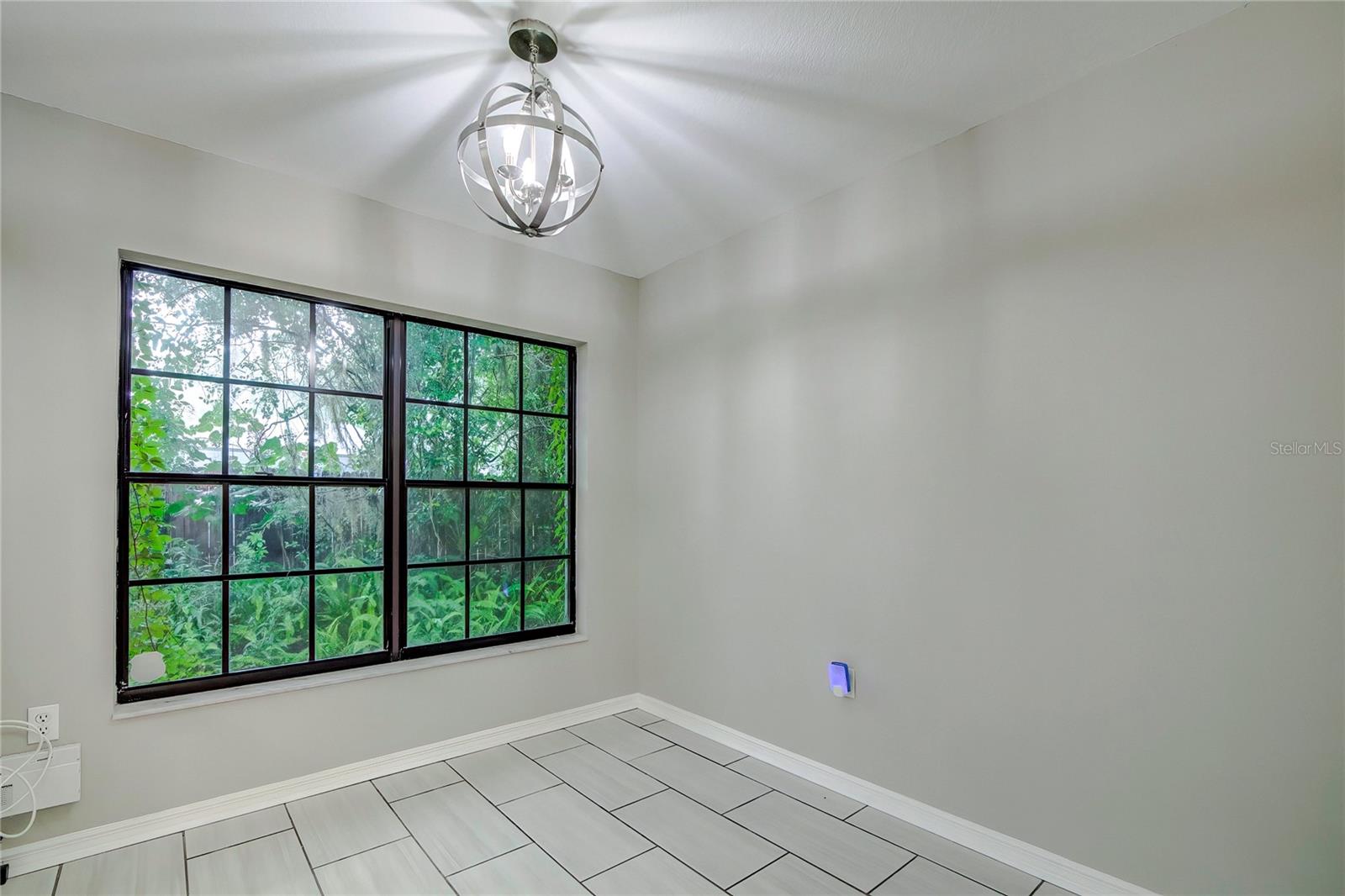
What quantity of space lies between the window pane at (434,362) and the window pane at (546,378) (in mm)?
406

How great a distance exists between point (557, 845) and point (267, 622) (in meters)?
1.54

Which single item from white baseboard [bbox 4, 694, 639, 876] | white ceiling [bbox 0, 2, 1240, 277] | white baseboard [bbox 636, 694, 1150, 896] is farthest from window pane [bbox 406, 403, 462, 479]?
white baseboard [bbox 636, 694, 1150, 896]

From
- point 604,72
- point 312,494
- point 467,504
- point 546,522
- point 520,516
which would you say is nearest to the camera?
point 604,72

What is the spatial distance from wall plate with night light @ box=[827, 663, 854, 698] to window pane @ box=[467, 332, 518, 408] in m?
2.15

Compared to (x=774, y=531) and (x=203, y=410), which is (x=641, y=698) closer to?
(x=774, y=531)

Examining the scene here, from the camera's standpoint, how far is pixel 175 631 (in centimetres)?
258

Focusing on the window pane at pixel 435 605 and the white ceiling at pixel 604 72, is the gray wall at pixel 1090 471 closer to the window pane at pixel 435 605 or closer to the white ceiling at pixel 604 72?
the white ceiling at pixel 604 72

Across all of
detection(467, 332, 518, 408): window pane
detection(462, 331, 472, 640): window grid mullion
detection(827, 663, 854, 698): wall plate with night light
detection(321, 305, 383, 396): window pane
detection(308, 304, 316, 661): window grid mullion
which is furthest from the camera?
detection(467, 332, 518, 408): window pane

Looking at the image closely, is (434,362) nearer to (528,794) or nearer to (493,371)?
(493,371)

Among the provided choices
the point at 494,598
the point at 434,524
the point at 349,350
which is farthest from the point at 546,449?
the point at 349,350

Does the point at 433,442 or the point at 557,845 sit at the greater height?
the point at 433,442

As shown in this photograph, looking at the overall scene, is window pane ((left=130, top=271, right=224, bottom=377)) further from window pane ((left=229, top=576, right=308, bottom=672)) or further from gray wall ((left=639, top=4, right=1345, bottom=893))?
gray wall ((left=639, top=4, right=1345, bottom=893))

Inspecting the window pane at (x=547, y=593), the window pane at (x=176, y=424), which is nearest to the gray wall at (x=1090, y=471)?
the window pane at (x=547, y=593)

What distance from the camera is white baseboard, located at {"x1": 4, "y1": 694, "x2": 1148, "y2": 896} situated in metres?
2.16
